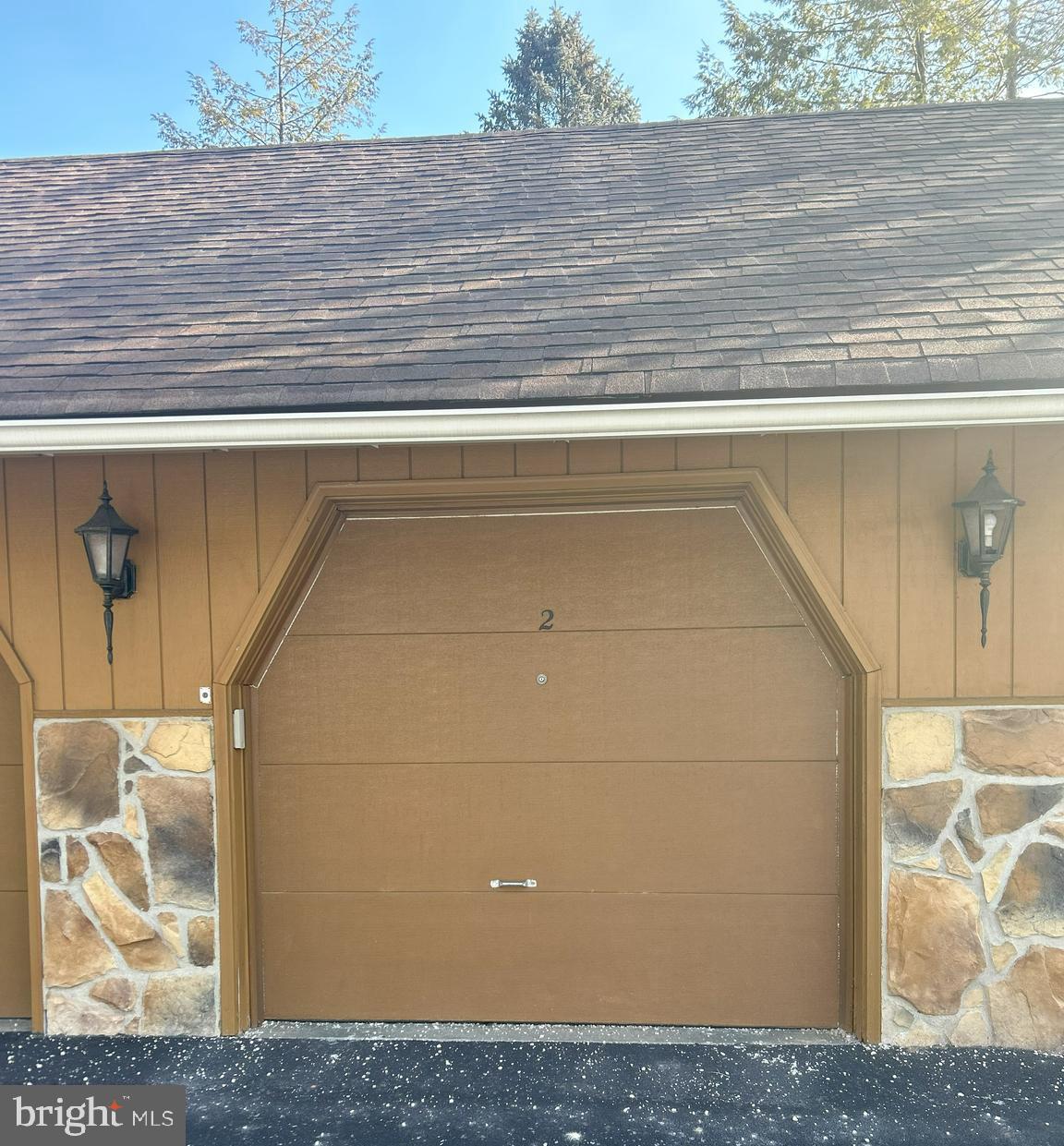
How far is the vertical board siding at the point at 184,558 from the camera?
10.2 ft

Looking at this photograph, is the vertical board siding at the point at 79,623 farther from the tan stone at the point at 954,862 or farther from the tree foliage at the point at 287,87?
the tree foliage at the point at 287,87

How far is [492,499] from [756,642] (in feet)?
4.15

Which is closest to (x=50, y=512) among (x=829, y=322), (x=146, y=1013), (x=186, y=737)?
(x=186, y=737)

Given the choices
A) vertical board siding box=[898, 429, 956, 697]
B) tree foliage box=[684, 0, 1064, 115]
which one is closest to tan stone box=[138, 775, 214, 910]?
vertical board siding box=[898, 429, 956, 697]

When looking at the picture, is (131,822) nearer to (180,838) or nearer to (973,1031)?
(180,838)

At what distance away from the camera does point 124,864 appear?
316 cm

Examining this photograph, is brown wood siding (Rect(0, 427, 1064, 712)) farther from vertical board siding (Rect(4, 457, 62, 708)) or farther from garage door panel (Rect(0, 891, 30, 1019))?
garage door panel (Rect(0, 891, 30, 1019))

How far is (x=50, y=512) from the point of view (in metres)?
3.16

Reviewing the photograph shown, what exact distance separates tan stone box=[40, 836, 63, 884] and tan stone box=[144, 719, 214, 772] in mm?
578

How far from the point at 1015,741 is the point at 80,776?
3771 mm

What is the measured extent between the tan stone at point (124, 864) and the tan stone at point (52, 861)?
0.49 feet

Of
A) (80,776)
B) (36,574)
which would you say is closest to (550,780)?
(80,776)

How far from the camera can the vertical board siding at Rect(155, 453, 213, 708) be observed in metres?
3.12

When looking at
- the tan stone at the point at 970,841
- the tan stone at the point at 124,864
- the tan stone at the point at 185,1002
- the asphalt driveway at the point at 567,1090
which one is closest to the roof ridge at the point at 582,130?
the tan stone at the point at 970,841
